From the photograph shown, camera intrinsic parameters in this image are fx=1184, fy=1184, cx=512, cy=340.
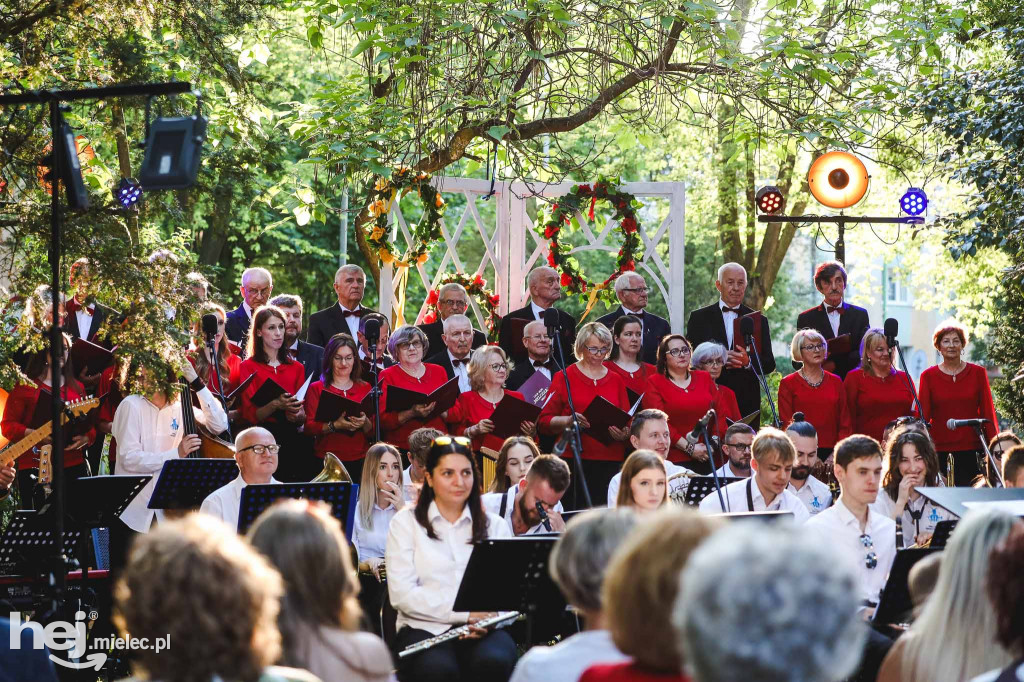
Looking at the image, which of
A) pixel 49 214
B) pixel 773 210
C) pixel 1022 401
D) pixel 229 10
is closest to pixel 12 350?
pixel 49 214

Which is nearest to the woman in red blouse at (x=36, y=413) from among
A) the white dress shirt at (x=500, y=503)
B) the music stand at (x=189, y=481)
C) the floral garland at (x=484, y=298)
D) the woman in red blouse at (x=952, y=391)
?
the music stand at (x=189, y=481)

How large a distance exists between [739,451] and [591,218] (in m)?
4.35

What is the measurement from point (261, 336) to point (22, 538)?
9.24ft

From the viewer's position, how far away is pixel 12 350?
6121mm

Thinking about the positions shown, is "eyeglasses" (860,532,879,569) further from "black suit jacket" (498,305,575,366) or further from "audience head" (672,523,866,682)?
"audience head" (672,523,866,682)

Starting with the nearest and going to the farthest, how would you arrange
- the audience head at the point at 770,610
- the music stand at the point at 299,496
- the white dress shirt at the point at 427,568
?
the audience head at the point at 770,610
the white dress shirt at the point at 427,568
the music stand at the point at 299,496

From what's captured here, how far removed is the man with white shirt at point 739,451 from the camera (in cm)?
823

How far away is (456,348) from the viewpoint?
9570 millimetres

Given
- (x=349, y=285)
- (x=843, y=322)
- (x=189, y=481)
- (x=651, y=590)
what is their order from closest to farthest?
(x=651, y=590) < (x=189, y=481) < (x=349, y=285) < (x=843, y=322)

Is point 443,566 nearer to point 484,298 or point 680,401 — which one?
point 680,401

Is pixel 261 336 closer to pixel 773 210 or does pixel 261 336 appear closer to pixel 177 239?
pixel 177 239

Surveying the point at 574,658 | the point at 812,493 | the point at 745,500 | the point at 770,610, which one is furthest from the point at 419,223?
the point at 770,610

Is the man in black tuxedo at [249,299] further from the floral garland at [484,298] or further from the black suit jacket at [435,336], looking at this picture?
the floral garland at [484,298]

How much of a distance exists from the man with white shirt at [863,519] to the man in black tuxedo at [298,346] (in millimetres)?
4209
